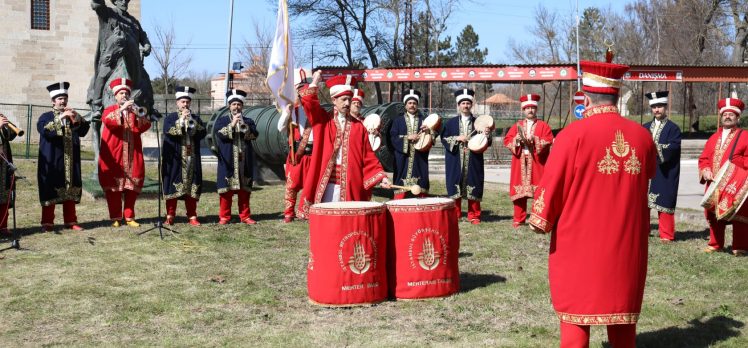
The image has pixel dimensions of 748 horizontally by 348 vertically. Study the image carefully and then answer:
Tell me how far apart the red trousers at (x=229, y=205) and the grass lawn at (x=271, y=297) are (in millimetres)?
658

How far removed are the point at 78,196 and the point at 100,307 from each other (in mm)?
4235

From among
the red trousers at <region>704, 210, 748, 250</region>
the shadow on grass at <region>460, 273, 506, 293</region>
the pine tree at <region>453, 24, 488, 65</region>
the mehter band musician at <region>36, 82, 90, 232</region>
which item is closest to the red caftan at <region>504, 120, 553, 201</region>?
the red trousers at <region>704, 210, 748, 250</region>

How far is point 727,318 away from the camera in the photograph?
701 cm

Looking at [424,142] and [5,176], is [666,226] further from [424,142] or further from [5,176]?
[5,176]

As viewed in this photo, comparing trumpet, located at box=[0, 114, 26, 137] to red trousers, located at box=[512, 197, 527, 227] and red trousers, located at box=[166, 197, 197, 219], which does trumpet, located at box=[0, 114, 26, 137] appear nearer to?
red trousers, located at box=[166, 197, 197, 219]

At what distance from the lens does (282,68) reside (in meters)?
7.93

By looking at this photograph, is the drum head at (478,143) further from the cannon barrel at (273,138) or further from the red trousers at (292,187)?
the cannon barrel at (273,138)

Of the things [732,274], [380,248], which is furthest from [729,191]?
[380,248]

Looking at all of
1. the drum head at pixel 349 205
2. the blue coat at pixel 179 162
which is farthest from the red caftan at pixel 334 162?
the blue coat at pixel 179 162

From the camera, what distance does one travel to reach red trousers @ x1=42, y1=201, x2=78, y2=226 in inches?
434

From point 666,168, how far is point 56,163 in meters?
7.69

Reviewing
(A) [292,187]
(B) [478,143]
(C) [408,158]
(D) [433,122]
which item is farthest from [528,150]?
(A) [292,187]

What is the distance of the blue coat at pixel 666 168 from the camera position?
34.7 ft

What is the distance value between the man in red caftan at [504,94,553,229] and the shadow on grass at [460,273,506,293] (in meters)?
3.14
